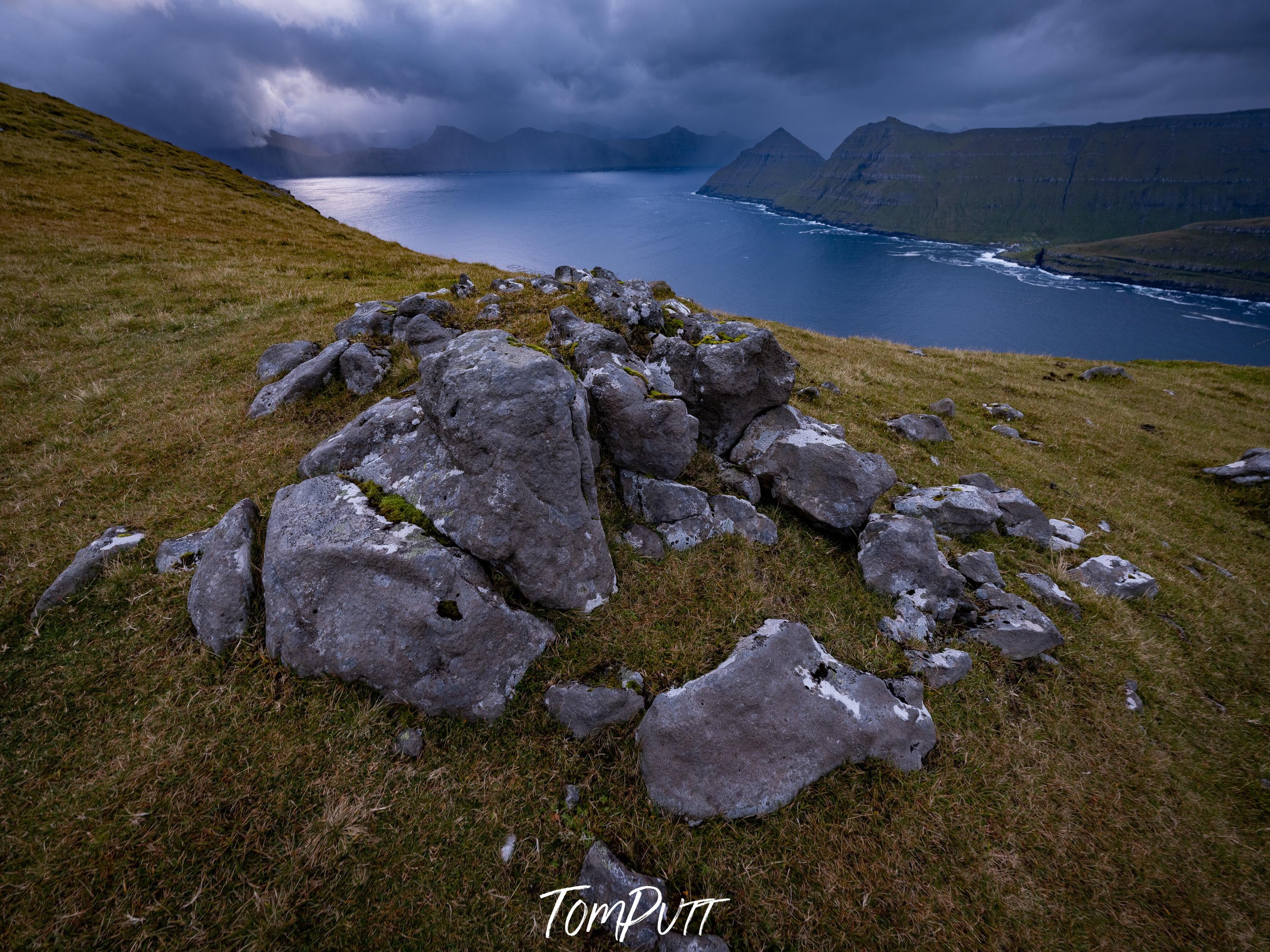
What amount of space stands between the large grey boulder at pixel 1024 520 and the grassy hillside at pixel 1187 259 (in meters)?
194

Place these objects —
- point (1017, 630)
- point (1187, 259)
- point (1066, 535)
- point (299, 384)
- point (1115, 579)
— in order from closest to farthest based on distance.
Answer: point (1017, 630) → point (1115, 579) → point (299, 384) → point (1066, 535) → point (1187, 259)

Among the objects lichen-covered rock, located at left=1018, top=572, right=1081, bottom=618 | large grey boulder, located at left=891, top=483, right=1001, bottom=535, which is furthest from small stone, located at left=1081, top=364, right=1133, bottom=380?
lichen-covered rock, located at left=1018, top=572, right=1081, bottom=618

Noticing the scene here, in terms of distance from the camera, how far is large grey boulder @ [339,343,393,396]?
466 inches

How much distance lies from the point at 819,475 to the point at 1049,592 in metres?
4.99

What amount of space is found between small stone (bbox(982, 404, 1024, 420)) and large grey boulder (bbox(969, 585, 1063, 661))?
15.9m

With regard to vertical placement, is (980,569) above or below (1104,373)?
above

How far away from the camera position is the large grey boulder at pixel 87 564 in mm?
6695

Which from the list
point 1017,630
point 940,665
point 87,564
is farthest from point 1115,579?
point 87,564

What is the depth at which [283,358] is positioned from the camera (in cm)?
1357

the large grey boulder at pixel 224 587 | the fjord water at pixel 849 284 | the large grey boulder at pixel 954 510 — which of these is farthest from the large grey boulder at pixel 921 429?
the fjord water at pixel 849 284

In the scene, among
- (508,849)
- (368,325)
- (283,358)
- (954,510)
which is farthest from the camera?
(368,325)

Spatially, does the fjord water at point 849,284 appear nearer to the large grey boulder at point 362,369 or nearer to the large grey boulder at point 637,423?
the large grey boulder at point 362,369

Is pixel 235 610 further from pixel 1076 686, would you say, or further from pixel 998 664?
pixel 1076 686

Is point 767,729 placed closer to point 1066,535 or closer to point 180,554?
point 180,554
